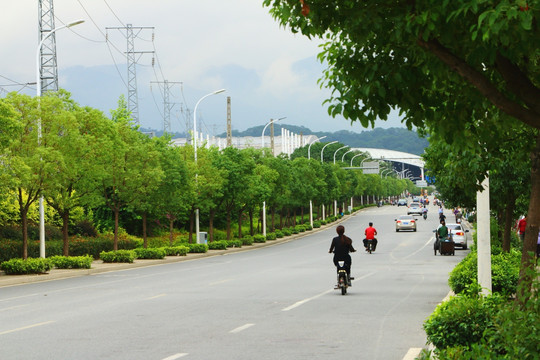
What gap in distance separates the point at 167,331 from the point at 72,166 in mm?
20630

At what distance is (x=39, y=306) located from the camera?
61.3 feet

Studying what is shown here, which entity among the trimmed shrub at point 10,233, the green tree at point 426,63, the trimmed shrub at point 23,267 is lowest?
the trimmed shrub at point 23,267

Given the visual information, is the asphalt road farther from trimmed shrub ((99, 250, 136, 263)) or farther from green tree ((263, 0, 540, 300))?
trimmed shrub ((99, 250, 136, 263))

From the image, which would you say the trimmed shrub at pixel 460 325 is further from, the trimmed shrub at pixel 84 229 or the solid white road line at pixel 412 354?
the trimmed shrub at pixel 84 229

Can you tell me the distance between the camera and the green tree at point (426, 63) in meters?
6.23

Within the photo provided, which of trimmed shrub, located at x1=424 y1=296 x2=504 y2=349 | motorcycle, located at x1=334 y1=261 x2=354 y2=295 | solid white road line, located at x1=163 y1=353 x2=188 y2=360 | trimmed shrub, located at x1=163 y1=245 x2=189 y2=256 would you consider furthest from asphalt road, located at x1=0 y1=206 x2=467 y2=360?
trimmed shrub, located at x1=163 y1=245 x2=189 y2=256

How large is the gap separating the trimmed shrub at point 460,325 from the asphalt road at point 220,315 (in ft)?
6.02

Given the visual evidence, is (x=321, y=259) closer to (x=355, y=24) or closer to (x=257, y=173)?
(x=257, y=173)

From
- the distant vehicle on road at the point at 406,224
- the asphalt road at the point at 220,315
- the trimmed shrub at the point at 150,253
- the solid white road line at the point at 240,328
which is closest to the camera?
the asphalt road at the point at 220,315

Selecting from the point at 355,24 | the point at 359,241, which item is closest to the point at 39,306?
the point at 355,24

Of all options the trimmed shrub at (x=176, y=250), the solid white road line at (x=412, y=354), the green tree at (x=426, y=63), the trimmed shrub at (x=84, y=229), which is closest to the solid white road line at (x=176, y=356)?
the solid white road line at (x=412, y=354)

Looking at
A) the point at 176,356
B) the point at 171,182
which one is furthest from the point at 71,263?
the point at 176,356

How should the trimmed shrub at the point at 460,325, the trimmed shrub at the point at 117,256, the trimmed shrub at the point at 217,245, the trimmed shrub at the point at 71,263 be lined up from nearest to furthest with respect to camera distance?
1. the trimmed shrub at the point at 460,325
2. the trimmed shrub at the point at 71,263
3. the trimmed shrub at the point at 117,256
4. the trimmed shrub at the point at 217,245

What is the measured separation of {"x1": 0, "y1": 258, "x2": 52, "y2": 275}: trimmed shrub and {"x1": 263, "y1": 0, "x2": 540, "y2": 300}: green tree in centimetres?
2364
